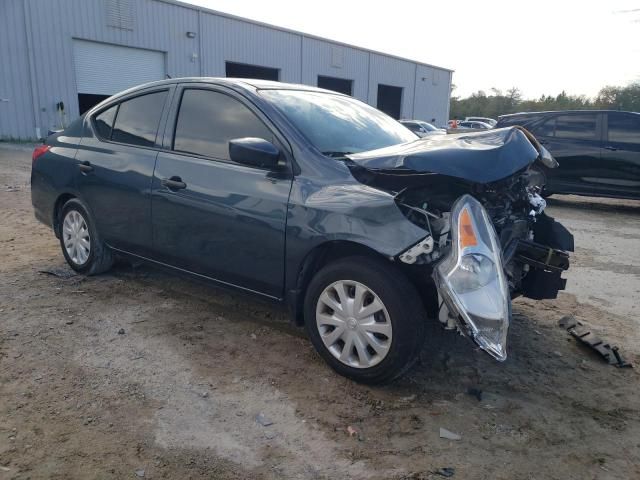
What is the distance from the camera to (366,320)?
294 cm

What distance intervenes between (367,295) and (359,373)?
1.49 ft

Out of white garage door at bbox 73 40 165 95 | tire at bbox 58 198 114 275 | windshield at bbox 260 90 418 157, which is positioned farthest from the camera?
white garage door at bbox 73 40 165 95

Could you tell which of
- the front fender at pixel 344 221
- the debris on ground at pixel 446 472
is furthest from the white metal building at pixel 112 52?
the debris on ground at pixel 446 472

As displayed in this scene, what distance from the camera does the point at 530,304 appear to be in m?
4.44

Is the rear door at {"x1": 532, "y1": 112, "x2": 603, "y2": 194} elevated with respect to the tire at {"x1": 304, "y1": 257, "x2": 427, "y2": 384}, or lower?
elevated

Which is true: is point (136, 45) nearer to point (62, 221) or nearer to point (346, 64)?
point (346, 64)

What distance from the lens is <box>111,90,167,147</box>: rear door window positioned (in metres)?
4.08

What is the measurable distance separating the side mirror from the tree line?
52.0 meters

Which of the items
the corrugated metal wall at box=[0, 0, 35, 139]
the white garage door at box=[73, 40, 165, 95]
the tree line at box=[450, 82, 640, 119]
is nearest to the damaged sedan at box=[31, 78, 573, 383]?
the corrugated metal wall at box=[0, 0, 35, 139]

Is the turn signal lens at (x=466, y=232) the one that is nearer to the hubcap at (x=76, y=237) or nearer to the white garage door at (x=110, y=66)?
the hubcap at (x=76, y=237)

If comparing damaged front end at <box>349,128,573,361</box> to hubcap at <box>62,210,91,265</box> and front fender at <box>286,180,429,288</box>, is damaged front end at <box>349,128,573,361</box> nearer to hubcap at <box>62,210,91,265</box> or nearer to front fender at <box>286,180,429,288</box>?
front fender at <box>286,180,429,288</box>

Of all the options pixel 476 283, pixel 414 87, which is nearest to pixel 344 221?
pixel 476 283

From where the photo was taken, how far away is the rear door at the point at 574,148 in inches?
348

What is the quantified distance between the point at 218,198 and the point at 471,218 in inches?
65.0
